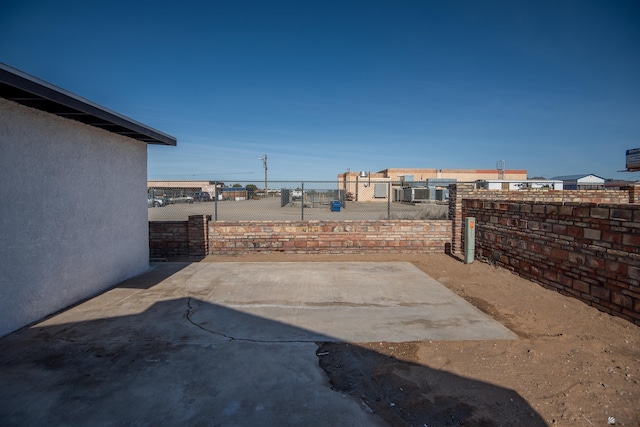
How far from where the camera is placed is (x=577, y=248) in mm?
5605

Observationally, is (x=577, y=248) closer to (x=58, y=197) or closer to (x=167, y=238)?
(x=58, y=197)

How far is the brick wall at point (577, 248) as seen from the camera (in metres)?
4.71

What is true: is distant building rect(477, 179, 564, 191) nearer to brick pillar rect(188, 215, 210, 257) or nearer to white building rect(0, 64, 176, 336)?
brick pillar rect(188, 215, 210, 257)

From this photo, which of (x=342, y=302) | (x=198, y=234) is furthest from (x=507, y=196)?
(x=198, y=234)

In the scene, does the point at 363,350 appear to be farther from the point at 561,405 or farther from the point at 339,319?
the point at 561,405

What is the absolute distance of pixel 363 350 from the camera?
397cm

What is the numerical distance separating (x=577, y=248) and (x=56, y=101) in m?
Answer: 7.50

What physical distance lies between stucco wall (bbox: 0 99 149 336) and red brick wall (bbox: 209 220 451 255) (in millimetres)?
2911

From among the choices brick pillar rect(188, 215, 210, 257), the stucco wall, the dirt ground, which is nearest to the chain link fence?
brick pillar rect(188, 215, 210, 257)

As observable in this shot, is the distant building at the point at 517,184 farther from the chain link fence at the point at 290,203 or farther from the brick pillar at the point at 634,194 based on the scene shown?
the brick pillar at the point at 634,194

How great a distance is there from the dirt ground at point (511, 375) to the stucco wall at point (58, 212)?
3869 mm

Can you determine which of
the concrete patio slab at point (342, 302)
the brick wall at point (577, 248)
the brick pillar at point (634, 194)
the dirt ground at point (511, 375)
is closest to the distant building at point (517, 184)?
the brick pillar at point (634, 194)

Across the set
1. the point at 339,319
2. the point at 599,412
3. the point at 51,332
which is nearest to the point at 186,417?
the point at 339,319

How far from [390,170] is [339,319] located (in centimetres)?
4314
